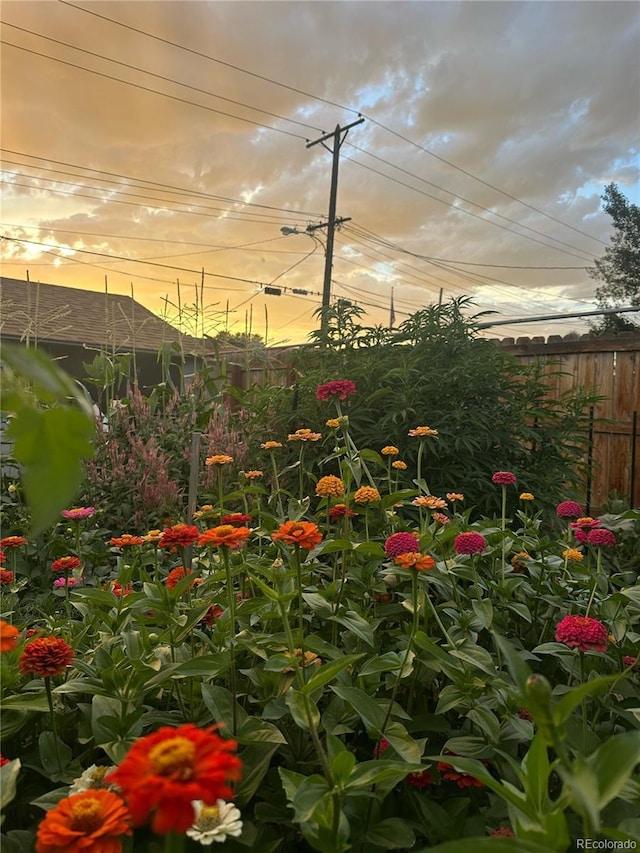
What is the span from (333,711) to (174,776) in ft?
1.73

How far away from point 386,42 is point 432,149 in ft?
37.1

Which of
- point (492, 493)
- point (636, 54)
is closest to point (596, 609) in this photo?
point (492, 493)

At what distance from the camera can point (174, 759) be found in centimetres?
31

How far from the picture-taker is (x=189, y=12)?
170cm

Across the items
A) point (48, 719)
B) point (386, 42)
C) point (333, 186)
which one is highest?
point (333, 186)

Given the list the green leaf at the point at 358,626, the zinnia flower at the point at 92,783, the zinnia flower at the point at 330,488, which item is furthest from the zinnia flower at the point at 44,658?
the zinnia flower at the point at 330,488

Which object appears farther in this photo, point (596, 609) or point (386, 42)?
point (386, 42)

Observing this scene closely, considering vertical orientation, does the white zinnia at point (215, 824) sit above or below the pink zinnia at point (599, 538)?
below

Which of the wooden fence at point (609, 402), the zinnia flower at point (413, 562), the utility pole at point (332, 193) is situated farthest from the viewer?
the utility pole at point (332, 193)

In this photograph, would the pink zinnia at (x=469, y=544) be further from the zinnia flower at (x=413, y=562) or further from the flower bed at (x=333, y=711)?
the zinnia flower at (x=413, y=562)

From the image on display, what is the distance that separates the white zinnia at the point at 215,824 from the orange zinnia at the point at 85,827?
9 cm

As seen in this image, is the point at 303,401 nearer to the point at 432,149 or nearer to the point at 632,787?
the point at 632,787

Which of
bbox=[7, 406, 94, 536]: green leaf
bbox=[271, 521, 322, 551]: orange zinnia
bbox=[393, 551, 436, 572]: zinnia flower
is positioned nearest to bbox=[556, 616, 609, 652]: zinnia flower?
bbox=[393, 551, 436, 572]: zinnia flower

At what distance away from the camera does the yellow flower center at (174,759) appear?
0.31 m
